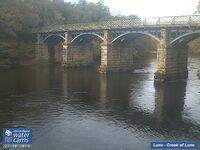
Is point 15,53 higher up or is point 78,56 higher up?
point 15,53

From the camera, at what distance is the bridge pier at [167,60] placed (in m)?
51.7

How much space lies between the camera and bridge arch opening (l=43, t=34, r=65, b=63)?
89.6 meters

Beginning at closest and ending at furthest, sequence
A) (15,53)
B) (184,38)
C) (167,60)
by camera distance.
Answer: (184,38)
(167,60)
(15,53)

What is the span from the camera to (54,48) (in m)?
92.2

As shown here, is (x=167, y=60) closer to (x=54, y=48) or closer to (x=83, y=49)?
(x=83, y=49)

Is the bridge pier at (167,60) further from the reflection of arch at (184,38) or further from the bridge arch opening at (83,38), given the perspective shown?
the bridge arch opening at (83,38)

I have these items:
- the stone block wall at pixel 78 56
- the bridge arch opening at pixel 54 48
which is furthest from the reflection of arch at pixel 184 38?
the bridge arch opening at pixel 54 48

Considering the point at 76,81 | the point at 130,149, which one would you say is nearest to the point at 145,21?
the point at 76,81

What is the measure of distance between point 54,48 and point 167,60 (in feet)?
152

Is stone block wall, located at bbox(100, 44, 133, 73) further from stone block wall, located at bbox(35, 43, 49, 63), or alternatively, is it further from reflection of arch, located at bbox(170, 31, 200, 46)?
stone block wall, located at bbox(35, 43, 49, 63)

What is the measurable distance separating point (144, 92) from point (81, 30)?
1188 inches

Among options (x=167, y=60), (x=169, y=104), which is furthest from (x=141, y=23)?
(x=169, y=104)

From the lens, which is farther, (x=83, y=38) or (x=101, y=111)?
(x=83, y=38)

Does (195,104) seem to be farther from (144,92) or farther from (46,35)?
(46,35)
